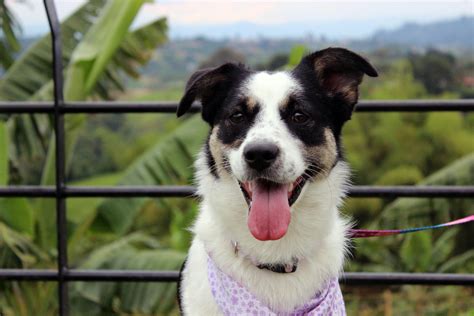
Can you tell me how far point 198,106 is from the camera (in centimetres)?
345

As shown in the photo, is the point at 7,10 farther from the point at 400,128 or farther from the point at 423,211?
the point at 400,128

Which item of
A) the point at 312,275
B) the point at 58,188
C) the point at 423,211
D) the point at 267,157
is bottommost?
the point at 423,211

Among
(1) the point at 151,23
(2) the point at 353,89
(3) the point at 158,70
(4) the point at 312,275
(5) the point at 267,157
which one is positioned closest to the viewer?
(5) the point at 267,157

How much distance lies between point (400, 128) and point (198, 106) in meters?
18.9

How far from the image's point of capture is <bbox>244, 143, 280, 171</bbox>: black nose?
7.29 ft

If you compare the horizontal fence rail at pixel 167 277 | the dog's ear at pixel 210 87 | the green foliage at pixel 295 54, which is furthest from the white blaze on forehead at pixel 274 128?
the green foliage at pixel 295 54

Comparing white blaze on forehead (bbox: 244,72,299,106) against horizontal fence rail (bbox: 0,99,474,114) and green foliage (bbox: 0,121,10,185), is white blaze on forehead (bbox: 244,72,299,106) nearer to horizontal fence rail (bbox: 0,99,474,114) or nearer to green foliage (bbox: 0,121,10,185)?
horizontal fence rail (bbox: 0,99,474,114)

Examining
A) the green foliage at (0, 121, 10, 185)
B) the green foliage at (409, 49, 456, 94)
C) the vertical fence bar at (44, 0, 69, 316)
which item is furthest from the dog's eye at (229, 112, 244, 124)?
the green foliage at (409, 49, 456, 94)

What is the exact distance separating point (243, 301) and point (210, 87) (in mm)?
769

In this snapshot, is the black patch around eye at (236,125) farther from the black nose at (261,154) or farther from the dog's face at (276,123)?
the black nose at (261,154)

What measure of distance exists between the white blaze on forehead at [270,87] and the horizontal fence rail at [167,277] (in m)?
1.08

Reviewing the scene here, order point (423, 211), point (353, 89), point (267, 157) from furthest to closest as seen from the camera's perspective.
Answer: point (423, 211) < point (353, 89) < point (267, 157)

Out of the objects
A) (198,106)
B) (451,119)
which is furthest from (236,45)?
(198,106)

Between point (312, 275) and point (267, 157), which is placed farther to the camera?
point (312, 275)
